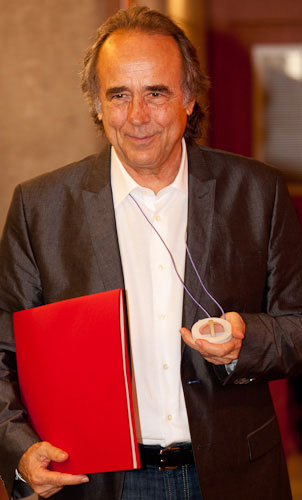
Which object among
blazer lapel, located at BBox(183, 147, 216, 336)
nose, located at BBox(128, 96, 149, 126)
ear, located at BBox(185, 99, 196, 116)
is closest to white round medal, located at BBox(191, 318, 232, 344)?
blazer lapel, located at BBox(183, 147, 216, 336)

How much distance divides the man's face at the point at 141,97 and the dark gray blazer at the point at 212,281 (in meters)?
0.12

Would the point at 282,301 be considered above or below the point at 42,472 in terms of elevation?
above

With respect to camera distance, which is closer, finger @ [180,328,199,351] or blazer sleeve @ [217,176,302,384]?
finger @ [180,328,199,351]

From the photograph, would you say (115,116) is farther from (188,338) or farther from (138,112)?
(188,338)

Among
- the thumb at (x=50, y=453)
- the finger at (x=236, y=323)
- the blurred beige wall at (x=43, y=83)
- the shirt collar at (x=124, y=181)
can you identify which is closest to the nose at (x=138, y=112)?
the shirt collar at (x=124, y=181)

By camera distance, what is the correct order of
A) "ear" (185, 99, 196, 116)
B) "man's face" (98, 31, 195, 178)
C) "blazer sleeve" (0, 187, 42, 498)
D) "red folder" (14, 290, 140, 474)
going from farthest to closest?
"ear" (185, 99, 196, 116), "man's face" (98, 31, 195, 178), "blazer sleeve" (0, 187, 42, 498), "red folder" (14, 290, 140, 474)

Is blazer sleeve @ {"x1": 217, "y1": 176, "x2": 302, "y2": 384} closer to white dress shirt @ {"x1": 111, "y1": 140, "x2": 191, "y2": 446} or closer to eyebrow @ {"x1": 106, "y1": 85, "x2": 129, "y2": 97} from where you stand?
white dress shirt @ {"x1": 111, "y1": 140, "x2": 191, "y2": 446}

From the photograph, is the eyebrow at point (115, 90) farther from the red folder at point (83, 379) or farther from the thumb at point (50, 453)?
the thumb at point (50, 453)

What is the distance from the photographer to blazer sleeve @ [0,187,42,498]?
4.83 ft

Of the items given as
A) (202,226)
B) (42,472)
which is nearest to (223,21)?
(202,226)

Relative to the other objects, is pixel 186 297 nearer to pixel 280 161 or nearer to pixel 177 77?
pixel 177 77

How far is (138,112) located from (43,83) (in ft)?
3.44

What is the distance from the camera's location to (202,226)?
63.6 inches

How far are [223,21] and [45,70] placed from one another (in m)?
1.27
